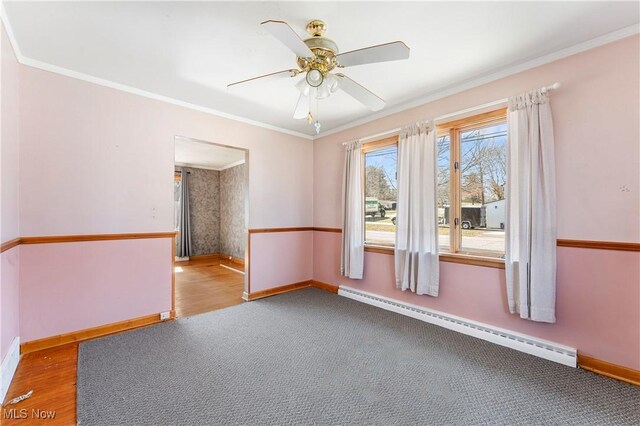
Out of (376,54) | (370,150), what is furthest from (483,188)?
(376,54)

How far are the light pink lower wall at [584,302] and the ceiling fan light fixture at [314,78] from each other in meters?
2.23

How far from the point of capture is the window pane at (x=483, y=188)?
259 cm

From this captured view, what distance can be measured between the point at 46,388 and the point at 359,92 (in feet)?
10.0

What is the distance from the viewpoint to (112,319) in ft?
8.84

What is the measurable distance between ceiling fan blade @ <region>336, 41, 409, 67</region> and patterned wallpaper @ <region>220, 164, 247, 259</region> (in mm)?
5018

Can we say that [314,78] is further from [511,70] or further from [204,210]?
[204,210]

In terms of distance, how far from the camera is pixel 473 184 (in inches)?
109

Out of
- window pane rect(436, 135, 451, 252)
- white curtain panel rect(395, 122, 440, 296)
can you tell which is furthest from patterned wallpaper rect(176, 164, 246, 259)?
window pane rect(436, 135, 451, 252)

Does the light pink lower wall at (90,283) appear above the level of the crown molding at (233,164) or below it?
below

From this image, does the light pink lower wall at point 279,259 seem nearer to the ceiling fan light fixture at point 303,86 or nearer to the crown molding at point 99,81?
the crown molding at point 99,81

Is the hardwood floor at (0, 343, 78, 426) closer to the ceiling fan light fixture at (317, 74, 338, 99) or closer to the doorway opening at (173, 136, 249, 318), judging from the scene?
the ceiling fan light fixture at (317, 74, 338, 99)

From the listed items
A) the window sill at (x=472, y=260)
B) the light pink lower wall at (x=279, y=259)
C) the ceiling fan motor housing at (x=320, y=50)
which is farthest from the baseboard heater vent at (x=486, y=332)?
the ceiling fan motor housing at (x=320, y=50)

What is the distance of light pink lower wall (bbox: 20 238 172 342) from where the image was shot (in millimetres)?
2324

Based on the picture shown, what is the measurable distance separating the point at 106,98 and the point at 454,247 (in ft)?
12.6
